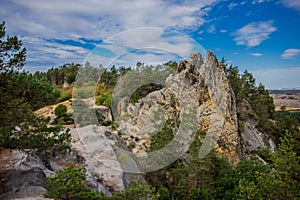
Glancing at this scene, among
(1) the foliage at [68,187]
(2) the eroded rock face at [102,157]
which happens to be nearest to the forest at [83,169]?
(1) the foliage at [68,187]

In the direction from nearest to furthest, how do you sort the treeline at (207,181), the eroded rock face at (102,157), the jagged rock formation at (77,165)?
the treeline at (207,181)
the jagged rock formation at (77,165)
the eroded rock face at (102,157)

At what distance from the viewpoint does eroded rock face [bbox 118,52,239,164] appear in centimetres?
2022

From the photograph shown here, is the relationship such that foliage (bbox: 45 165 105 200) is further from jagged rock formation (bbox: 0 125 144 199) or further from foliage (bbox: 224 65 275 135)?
foliage (bbox: 224 65 275 135)

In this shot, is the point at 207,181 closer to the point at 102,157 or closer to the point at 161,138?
the point at 161,138

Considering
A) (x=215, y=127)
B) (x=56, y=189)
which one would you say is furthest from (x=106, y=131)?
(x=215, y=127)

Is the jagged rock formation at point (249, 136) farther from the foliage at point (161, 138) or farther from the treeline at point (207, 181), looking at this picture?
the foliage at point (161, 138)

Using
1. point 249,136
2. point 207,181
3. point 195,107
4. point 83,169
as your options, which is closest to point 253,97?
point 249,136

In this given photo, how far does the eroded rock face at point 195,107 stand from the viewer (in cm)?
2022

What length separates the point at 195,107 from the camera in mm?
24453

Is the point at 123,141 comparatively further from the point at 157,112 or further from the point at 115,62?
the point at 115,62

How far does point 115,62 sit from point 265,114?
2946 centimetres

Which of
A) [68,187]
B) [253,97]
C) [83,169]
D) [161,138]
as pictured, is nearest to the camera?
[68,187]

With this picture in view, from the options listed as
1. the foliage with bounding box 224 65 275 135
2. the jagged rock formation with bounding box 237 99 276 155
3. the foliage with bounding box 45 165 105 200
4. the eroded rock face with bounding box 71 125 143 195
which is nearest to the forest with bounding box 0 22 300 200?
the foliage with bounding box 45 165 105 200

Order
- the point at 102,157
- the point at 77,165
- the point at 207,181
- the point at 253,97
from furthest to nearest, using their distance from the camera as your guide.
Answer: the point at 253,97, the point at 207,181, the point at 102,157, the point at 77,165
